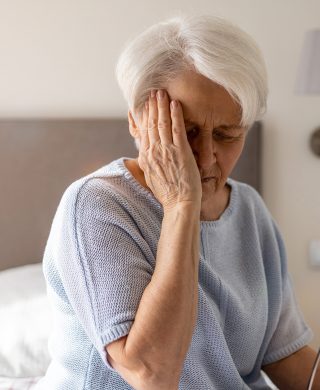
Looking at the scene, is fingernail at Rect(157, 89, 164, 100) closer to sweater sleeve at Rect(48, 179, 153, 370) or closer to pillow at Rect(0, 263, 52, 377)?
sweater sleeve at Rect(48, 179, 153, 370)

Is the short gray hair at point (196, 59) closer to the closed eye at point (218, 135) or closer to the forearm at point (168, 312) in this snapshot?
the closed eye at point (218, 135)

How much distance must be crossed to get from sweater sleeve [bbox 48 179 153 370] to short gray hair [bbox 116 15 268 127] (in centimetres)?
19

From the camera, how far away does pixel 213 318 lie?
3.10ft

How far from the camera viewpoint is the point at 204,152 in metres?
0.93

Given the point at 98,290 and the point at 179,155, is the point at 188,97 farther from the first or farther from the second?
the point at 98,290

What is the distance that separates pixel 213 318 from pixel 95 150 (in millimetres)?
1231

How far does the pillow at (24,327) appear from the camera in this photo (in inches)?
58.6

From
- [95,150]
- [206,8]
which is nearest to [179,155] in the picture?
[95,150]

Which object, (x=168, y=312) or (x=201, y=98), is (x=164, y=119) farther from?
(x=168, y=312)

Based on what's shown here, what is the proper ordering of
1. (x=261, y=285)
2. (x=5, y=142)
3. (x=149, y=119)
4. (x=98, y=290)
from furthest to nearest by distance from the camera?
(x=5, y=142) → (x=261, y=285) → (x=149, y=119) → (x=98, y=290)

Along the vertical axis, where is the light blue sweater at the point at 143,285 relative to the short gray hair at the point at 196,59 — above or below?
below

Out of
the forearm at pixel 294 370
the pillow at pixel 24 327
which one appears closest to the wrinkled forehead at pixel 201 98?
the forearm at pixel 294 370

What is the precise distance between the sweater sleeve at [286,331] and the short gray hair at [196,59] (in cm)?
43

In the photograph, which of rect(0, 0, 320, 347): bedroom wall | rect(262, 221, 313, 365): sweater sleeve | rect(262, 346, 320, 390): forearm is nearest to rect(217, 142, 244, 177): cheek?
rect(262, 221, 313, 365): sweater sleeve
